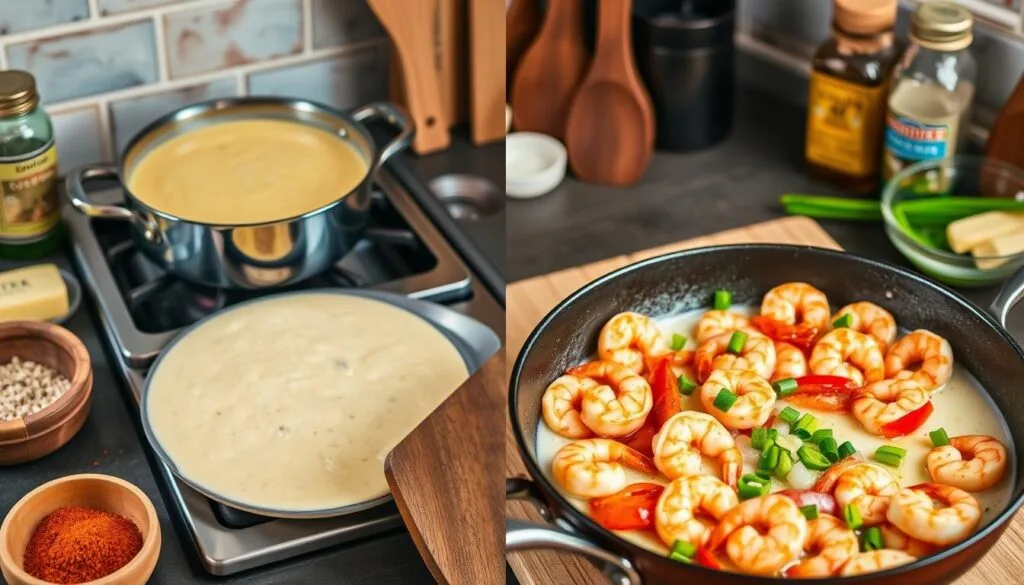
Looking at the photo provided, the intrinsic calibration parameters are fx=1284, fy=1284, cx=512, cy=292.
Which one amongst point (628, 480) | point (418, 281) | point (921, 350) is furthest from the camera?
point (418, 281)

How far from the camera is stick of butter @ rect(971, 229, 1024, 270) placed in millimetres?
1252

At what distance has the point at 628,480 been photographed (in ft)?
3.06

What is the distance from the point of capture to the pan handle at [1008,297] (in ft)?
3.68

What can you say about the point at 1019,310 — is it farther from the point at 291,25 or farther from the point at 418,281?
the point at 291,25

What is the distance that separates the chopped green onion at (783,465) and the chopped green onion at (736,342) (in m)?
0.14

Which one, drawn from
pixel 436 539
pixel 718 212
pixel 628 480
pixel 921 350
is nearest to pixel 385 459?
pixel 436 539

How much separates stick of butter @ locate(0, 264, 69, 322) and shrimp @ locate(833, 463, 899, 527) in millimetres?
753

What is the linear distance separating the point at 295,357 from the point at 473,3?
1.64 feet

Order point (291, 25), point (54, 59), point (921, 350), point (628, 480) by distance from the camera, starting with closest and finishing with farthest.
→ point (628, 480) < point (921, 350) < point (54, 59) < point (291, 25)

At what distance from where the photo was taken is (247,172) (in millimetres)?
1367

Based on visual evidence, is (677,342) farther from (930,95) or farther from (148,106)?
(148,106)

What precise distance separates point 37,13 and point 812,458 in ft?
3.08

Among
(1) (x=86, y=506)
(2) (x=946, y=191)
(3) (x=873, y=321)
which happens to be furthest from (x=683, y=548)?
(2) (x=946, y=191)

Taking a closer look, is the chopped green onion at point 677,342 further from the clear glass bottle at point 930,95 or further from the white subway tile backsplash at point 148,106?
the white subway tile backsplash at point 148,106
